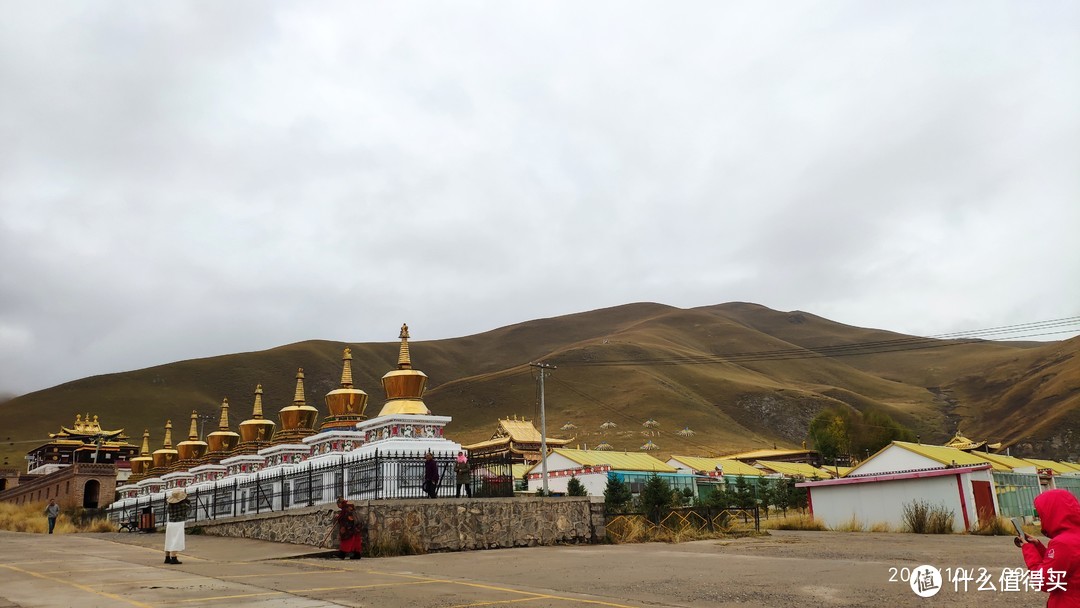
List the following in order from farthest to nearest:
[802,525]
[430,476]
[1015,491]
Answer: [1015,491] → [802,525] → [430,476]

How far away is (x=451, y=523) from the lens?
63.8ft

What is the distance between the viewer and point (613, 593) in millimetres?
11109

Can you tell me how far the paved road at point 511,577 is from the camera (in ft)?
33.9

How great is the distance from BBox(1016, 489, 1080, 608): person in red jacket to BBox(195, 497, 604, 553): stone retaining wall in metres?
15.0

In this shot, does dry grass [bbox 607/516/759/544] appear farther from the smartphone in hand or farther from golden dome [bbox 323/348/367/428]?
the smartphone in hand

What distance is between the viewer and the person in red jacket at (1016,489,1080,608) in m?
5.18

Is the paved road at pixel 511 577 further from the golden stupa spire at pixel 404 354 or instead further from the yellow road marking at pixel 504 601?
the golden stupa spire at pixel 404 354

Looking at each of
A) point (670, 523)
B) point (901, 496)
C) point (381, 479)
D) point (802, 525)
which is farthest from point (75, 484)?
point (901, 496)

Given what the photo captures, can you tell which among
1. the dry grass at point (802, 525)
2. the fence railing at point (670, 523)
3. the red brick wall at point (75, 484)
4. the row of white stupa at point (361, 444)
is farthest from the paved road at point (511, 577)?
the red brick wall at point (75, 484)

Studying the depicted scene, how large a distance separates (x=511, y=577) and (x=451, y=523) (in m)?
6.37

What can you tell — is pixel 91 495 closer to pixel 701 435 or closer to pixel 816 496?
pixel 816 496

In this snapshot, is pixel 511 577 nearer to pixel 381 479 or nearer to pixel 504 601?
pixel 504 601

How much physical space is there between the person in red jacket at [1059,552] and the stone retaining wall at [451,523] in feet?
49.1

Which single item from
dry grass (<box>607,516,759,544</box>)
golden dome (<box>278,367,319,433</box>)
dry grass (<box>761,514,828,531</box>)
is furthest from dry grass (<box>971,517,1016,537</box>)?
golden dome (<box>278,367,319,433</box>)
